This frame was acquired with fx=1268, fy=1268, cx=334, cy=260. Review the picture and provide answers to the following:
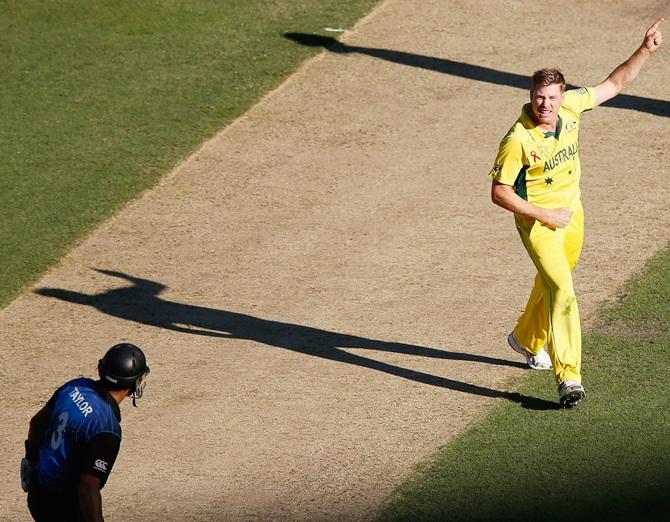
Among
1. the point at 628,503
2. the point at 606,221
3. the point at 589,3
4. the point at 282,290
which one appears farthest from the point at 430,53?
the point at 628,503

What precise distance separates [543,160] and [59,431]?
3.74 m

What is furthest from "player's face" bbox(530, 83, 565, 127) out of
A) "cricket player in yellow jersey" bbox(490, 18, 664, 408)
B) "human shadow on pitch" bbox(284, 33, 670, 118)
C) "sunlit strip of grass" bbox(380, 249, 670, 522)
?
"human shadow on pitch" bbox(284, 33, 670, 118)

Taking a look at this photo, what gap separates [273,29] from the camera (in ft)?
49.8

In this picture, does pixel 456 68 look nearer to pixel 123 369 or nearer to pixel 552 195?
pixel 552 195

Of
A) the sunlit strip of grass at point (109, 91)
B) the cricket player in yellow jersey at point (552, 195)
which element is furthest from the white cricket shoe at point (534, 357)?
the sunlit strip of grass at point (109, 91)

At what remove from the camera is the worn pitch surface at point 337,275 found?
27.3 feet

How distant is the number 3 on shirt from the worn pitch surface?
5.26 feet

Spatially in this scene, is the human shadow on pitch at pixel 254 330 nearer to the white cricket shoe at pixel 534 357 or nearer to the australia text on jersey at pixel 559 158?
the white cricket shoe at pixel 534 357

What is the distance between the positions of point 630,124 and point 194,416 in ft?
20.3

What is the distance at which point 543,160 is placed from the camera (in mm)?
8312

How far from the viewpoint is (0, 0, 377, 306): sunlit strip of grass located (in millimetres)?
11859

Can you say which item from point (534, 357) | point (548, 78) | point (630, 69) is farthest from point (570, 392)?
point (630, 69)

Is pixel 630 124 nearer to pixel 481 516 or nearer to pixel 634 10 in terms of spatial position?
pixel 634 10

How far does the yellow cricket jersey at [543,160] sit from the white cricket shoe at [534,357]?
115 centimetres
